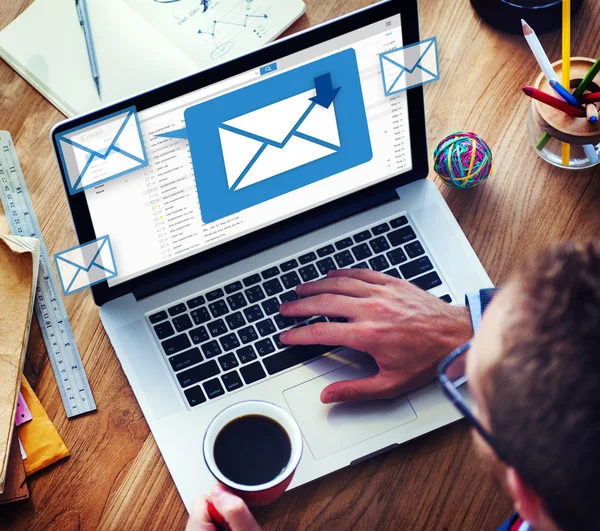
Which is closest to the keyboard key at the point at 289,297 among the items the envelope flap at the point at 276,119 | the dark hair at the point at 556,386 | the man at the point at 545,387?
the envelope flap at the point at 276,119

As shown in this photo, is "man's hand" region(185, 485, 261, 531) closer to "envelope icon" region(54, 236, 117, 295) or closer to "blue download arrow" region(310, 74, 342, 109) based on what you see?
"envelope icon" region(54, 236, 117, 295)

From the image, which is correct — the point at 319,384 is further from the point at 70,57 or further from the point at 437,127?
the point at 70,57

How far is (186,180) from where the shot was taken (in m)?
0.90

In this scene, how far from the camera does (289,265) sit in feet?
3.28

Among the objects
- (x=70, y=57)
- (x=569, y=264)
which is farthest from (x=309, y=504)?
(x=70, y=57)

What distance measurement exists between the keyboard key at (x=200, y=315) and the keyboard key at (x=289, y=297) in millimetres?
102

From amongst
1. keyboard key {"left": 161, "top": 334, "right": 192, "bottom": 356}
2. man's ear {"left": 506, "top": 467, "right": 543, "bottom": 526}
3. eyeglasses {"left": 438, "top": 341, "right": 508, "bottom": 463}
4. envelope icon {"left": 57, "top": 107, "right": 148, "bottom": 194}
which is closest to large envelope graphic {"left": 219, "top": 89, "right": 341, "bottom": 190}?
envelope icon {"left": 57, "top": 107, "right": 148, "bottom": 194}

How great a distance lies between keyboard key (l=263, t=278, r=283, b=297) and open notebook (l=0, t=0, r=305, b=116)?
0.34 meters

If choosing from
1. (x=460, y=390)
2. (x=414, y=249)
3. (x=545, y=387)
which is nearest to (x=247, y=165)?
(x=414, y=249)

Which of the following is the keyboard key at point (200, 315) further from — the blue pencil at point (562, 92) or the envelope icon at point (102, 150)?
the blue pencil at point (562, 92)

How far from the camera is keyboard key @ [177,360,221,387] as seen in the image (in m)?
0.94

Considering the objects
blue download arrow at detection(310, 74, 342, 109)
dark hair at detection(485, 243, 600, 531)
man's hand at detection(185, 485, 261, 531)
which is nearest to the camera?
dark hair at detection(485, 243, 600, 531)

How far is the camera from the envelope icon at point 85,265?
2.98ft

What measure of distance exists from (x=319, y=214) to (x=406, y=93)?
198 mm
